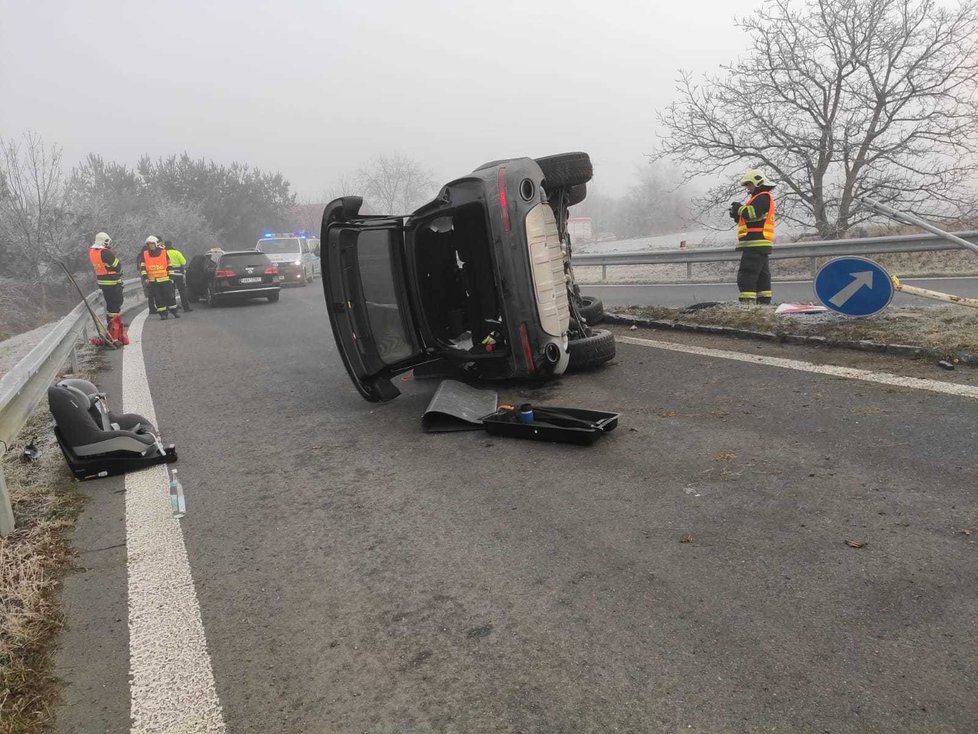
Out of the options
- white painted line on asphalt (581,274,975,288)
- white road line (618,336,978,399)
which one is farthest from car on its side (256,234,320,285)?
white road line (618,336,978,399)

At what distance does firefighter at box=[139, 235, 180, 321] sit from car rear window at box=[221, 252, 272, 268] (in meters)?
2.09

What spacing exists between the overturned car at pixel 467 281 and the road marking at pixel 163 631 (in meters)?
2.14

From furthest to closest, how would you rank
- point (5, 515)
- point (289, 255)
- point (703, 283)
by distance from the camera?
point (289, 255)
point (703, 283)
point (5, 515)

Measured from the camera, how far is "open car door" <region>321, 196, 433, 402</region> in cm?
533

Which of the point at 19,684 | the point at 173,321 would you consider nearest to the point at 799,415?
the point at 19,684

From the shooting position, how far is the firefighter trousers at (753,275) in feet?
26.3

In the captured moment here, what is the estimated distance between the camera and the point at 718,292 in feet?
40.1

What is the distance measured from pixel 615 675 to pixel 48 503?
3154 millimetres

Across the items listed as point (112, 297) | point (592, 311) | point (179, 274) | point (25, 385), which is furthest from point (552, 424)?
point (179, 274)

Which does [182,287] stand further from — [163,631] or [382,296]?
[163,631]

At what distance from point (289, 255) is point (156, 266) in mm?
9528

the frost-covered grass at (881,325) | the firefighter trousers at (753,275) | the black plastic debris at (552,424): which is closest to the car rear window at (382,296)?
the black plastic debris at (552,424)

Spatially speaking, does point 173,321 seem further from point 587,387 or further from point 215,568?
point 215,568

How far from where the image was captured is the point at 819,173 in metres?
15.6
